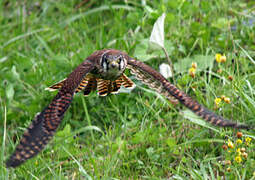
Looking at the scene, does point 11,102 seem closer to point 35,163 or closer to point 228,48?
point 35,163

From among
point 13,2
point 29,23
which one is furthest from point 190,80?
point 13,2

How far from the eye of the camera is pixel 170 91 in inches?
141

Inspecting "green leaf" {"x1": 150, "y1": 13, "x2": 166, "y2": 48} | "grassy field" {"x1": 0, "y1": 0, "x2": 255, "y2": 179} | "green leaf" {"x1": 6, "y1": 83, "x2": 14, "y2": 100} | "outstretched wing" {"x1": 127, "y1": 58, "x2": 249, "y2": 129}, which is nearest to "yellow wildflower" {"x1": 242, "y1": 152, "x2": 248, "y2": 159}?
"grassy field" {"x1": 0, "y1": 0, "x2": 255, "y2": 179}

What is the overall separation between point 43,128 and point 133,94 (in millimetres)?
1777

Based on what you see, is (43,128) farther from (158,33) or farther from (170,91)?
(158,33)

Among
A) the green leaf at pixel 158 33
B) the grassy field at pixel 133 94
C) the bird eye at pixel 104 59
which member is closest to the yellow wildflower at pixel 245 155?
the grassy field at pixel 133 94

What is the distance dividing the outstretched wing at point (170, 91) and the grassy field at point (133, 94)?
1.01ft

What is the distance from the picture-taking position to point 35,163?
3848mm

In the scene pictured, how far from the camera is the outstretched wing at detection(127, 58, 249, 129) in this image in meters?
3.21

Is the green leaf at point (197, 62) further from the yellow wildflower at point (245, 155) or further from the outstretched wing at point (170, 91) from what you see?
the yellow wildflower at point (245, 155)

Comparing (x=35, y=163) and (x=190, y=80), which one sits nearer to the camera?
(x=35, y=163)

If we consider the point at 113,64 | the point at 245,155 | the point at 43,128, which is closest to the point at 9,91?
the point at 113,64

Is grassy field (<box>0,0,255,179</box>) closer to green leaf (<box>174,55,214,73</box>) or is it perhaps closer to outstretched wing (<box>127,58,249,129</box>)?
green leaf (<box>174,55,214,73</box>)

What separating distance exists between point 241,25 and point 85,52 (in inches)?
75.3
